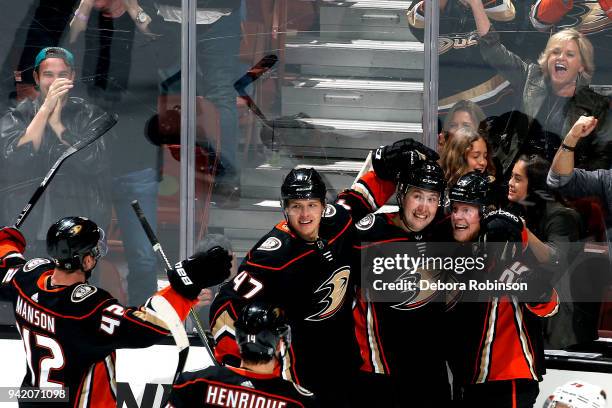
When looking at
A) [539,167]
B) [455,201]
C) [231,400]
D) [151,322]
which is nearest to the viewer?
[231,400]

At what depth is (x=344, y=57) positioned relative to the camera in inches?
191

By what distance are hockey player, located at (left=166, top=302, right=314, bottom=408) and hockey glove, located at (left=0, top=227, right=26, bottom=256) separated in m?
1.19

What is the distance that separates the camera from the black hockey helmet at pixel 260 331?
3.55 meters

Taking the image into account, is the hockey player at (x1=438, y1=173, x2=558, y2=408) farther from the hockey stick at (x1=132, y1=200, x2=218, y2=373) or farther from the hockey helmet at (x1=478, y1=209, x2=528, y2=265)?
the hockey stick at (x1=132, y1=200, x2=218, y2=373)

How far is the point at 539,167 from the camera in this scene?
468 centimetres

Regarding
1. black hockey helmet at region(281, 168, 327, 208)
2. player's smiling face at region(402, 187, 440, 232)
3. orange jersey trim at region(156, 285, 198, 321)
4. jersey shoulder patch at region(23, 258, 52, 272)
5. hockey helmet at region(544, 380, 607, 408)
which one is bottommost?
hockey helmet at region(544, 380, 607, 408)

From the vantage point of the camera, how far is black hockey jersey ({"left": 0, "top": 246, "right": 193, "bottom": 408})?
13.2 feet

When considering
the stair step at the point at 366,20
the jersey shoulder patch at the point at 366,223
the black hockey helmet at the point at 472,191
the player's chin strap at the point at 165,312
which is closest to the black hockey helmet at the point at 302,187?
the jersey shoulder patch at the point at 366,223

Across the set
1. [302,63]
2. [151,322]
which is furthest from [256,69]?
[151,322]

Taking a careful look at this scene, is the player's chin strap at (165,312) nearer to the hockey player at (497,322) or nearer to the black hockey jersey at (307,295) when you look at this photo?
the black hockey jersey at (307,295)

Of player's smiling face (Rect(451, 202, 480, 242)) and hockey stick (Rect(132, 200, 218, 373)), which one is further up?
player's smiling face (Rect(451, 202, 480, 242))

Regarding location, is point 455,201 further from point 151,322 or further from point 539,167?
point 151,322

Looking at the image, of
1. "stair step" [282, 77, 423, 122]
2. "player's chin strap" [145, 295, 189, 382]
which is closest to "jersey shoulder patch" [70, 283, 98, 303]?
"player's chin strap" [145, 295, 189, 382]

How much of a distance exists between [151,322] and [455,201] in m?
1.12
